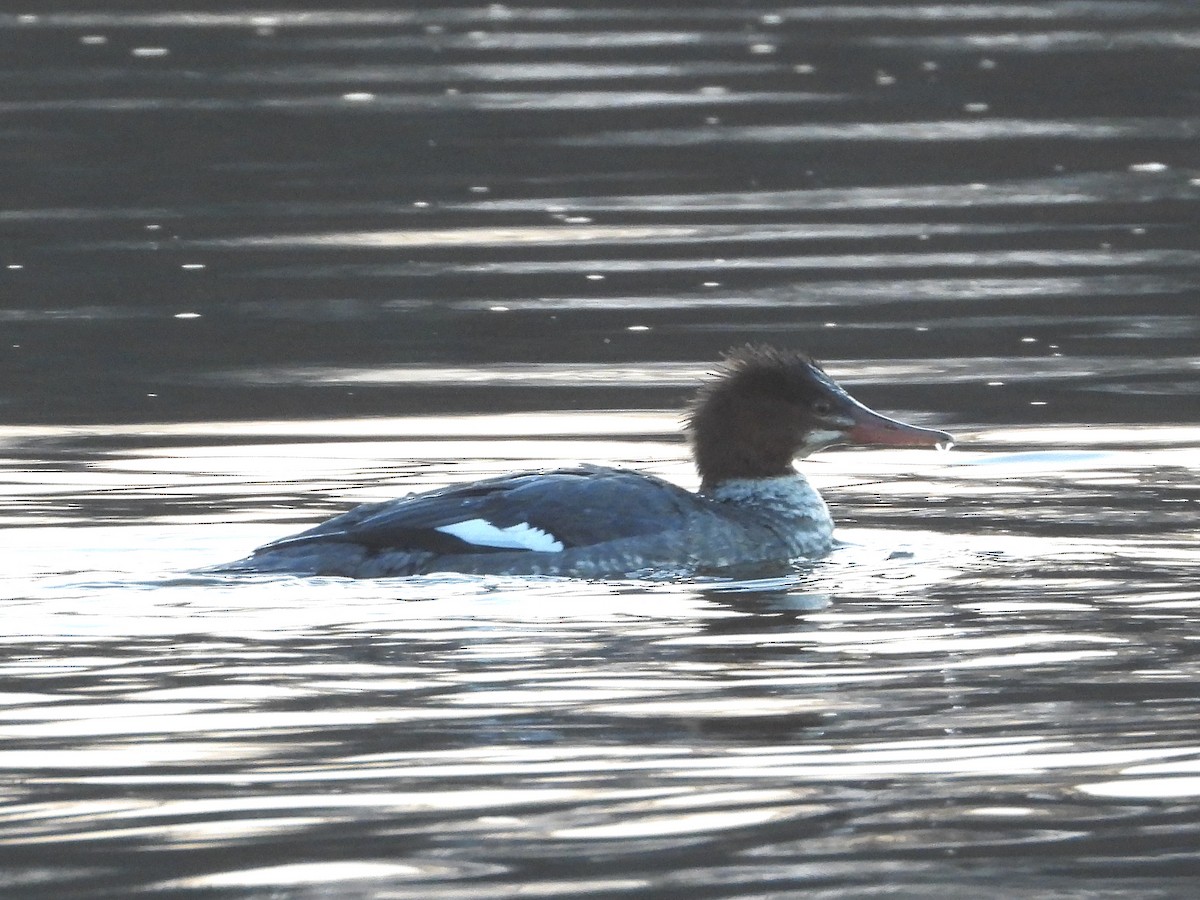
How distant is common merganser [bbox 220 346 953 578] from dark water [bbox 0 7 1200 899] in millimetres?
180

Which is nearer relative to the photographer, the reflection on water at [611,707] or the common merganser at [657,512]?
the reflection on water at [611,707]

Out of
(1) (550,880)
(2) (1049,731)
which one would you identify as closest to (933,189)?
(2) (1049,731)

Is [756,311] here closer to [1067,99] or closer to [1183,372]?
[1183,372]

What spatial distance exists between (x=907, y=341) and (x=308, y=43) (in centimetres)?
1046

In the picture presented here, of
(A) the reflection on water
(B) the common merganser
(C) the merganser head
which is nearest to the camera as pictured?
(A) the reflection on water

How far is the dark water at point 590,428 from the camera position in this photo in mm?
5879

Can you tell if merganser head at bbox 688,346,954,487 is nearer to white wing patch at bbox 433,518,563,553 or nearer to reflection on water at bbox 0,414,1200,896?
reflection on water at bbox 0,414,1200,896

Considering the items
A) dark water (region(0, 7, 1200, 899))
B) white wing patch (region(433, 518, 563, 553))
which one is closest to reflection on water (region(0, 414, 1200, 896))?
dark water (region(0, 7, 1200, 899))

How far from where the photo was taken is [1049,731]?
21.7 ft

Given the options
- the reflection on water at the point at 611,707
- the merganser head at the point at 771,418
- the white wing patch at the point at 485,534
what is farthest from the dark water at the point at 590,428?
the merganser head at the point at 771,418

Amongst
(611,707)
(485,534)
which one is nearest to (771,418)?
(485,534)

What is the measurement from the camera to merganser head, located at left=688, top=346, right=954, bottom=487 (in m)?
9.89

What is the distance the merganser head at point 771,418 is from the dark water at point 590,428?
0.36 m

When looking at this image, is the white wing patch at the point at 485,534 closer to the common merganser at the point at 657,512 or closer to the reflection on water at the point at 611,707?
the common merganser at the point at 657,512
